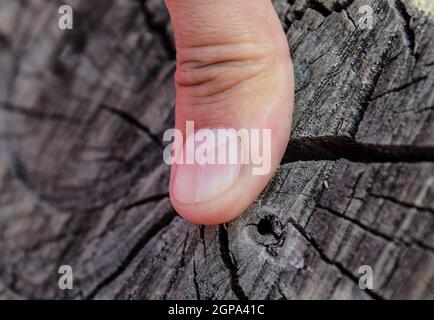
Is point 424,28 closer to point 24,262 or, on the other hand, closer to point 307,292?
point 307,292

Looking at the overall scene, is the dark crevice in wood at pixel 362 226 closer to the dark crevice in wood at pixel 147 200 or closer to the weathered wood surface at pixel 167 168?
the weathered wood surface at pixel 167 168

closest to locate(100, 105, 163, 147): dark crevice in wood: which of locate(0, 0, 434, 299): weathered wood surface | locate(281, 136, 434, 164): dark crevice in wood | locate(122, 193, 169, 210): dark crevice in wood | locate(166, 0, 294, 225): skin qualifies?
locate(0, 0, 434, 299): weathered wood surface

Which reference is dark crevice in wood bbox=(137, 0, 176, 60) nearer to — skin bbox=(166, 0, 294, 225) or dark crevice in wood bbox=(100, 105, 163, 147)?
dark crevice in wood bbox=(100, 105, 163, 147)

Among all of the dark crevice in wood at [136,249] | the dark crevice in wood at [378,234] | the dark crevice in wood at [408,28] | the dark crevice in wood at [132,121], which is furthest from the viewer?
the dark crevice in wood at [132,121]

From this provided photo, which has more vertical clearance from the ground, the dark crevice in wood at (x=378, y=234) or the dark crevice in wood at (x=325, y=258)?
the dark crevice in wood at (x=378, y=234)

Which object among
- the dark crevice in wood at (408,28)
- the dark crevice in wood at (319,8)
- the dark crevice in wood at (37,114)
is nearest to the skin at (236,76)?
the dark crevice in wood at (319,8)

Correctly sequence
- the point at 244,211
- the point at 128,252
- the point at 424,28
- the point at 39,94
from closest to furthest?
the point at 424,28 → the point at 244,211 → the point at 128,252 → the point at 39,94

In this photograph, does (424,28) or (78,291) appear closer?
(424,28)
